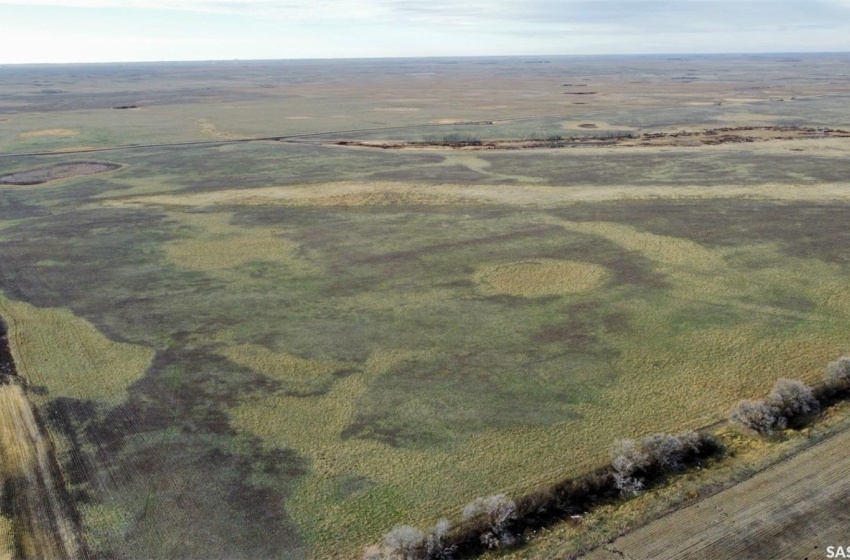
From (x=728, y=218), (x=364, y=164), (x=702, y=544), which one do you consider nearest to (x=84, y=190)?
(x=364, y=164)

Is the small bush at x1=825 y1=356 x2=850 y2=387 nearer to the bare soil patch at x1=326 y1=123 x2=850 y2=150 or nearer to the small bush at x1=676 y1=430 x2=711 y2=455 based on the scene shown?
the small bush at x1=676 y1=430 x2=711 y2=455

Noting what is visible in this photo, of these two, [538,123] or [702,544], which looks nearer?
[702,544]

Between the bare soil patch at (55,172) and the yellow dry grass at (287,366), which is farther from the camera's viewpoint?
the bare soil patch at (55,172)

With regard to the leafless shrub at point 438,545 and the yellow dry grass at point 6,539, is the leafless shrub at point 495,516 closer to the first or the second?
the leafless shrub at point 438,545

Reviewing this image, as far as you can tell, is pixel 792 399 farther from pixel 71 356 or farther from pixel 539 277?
pixel 71 356

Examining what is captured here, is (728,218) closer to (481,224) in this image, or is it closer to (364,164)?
(481,224)

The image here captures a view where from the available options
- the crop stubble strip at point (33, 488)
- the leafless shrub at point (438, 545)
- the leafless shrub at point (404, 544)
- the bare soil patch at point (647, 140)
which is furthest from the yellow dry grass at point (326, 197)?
the leafless shrub at point (404, 544)

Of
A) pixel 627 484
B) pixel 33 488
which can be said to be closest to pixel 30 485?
pixel 33 488
